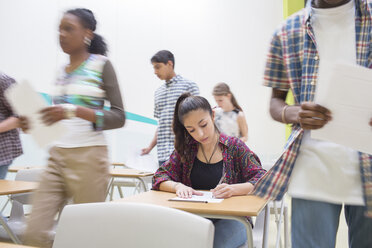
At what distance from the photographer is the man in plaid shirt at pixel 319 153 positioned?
944mm

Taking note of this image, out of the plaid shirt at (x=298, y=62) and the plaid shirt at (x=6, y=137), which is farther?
the plaid shirt at (x=6, y=137)

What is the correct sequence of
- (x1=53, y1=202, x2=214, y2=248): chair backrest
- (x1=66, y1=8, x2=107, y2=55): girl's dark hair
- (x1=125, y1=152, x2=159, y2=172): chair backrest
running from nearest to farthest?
(x1=53, y1=202, x2=214, y2=248): chair backrest, (x1=66, y1=8, x2=107, y2=55): girl's dark hair, (x1=125, y1=152, x2=159, y2=172): chair backrest

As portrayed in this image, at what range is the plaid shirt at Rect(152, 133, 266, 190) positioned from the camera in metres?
2.03

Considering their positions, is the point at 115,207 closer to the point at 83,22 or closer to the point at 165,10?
the point at 83,22

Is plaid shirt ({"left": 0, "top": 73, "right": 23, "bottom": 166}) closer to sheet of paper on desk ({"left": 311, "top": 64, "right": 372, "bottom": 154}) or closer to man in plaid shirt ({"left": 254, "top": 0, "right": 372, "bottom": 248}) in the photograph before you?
man in plaid shirt ({"left": 254, "top": 0, "right": 372, "bottom": 248})

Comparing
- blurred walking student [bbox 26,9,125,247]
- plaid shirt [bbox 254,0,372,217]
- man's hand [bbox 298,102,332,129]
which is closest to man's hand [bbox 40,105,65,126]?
blurred walking student [bbox 26,9,125,247]

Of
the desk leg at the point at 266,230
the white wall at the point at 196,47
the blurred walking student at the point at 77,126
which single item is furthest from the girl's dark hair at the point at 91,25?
the white wall at the point at 196,47

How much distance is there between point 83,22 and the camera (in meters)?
1.58

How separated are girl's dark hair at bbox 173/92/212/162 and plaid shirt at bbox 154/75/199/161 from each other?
897 mm

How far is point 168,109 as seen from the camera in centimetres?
317

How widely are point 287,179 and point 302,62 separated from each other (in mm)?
322

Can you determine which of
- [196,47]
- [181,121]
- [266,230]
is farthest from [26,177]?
[196,47]

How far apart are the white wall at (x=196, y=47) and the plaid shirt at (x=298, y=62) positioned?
443cm

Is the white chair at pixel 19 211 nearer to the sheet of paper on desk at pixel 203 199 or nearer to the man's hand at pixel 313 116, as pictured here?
the sheet of paper on desk at pixel 203 199
